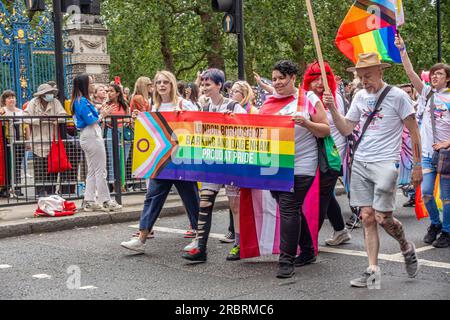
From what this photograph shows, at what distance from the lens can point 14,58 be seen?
1600cm

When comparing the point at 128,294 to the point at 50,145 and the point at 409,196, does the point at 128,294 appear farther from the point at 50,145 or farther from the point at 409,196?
the point at 409,196

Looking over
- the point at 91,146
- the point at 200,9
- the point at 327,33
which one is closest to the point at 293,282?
the point at 91,146

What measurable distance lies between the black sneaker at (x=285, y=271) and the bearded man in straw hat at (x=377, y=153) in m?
0.63

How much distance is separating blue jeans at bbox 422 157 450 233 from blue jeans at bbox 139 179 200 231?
249 cm

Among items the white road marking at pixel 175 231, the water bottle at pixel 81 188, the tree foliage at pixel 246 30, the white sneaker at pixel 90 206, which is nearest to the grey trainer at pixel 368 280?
the white road marking at pixel 175 231

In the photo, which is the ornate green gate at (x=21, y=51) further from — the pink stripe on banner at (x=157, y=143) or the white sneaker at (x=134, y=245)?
the white sneaker at (x=134, y=245)

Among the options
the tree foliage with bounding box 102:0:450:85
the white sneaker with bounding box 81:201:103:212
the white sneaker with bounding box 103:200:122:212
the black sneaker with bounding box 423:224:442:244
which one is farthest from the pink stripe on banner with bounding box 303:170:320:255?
the tree foliage with bounding box 102:0:450:85

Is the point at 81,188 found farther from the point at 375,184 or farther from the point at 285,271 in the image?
the point at 375,184

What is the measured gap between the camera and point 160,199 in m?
7.69

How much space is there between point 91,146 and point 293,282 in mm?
4354

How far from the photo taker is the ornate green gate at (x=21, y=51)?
15.9m

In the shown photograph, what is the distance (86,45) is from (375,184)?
1325cm

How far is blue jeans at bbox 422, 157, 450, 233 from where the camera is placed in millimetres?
7965

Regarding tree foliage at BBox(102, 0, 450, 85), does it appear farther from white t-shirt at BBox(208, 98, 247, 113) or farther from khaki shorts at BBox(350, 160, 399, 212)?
khaki shorts at BBox(350, 160, 399, 212)
